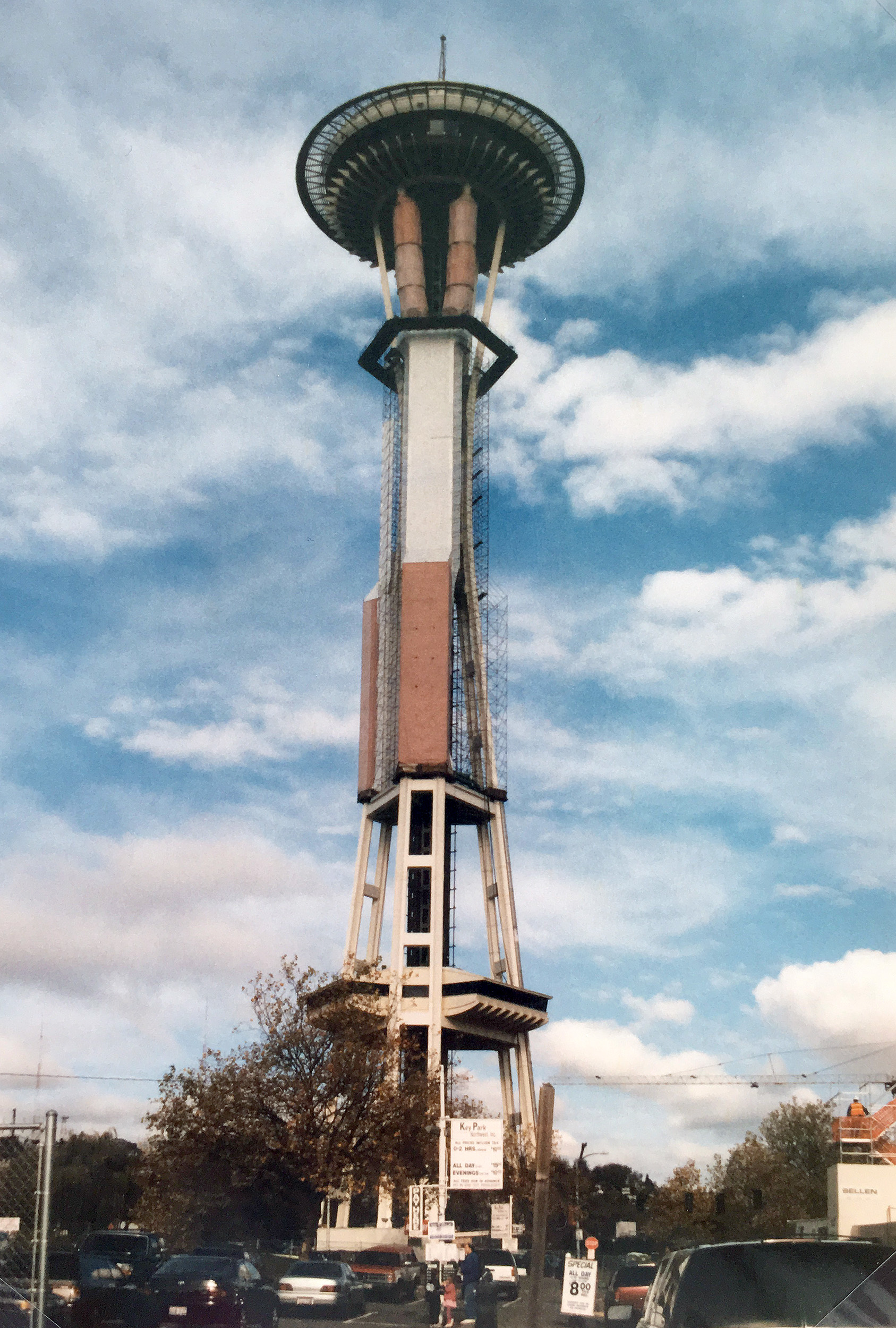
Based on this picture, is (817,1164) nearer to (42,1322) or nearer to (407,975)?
(407,975)

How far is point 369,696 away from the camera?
79438 millimetres

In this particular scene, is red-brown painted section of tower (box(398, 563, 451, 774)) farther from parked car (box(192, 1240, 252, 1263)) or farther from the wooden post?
the wooden post

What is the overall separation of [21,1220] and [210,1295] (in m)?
4.51

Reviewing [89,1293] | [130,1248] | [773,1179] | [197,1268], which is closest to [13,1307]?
[89,1293]

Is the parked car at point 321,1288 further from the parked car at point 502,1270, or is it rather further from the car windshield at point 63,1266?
A: the car windshield at point 63,1266

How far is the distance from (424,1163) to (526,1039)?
32.7m

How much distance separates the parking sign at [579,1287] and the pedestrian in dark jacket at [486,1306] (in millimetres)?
5843

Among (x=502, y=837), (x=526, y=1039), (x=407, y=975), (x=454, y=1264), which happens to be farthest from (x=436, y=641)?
(x=454, y=1264)

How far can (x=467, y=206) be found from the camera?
264 feet

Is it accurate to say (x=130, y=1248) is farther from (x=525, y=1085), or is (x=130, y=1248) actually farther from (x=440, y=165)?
(x=440, y=165)

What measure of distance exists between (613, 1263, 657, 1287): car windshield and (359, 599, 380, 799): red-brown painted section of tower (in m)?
57.3

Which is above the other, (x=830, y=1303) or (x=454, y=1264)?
(x=830, y=1303)

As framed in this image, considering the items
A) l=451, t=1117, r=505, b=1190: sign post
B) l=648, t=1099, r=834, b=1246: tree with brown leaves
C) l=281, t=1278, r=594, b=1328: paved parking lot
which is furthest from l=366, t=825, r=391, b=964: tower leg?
l=451, t=1117, r=505, b=1190: sign post

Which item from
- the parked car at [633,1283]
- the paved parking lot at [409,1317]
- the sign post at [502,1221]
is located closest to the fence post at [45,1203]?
the paved parking lot at [409,1317]
